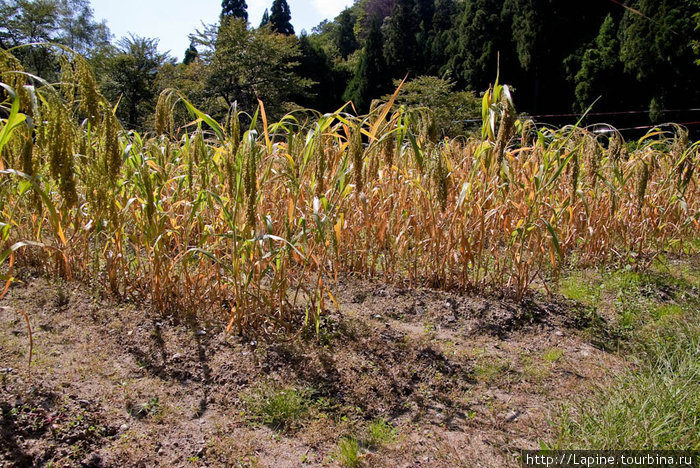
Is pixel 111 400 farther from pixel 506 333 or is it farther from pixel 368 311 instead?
pixel 506 333

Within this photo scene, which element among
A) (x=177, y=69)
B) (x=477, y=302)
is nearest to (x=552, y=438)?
(x=477, y=302)

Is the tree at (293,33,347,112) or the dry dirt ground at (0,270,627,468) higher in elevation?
the tree at (293,33,347,112)

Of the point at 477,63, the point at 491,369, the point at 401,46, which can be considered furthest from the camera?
the point at 401,46

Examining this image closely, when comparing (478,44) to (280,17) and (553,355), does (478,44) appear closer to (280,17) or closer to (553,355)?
(280,17)

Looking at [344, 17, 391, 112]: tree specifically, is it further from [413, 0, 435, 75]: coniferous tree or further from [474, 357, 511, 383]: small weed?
[474, 357, 511, 383]: small weed

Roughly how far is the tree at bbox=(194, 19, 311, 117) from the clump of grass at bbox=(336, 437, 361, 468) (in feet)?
45.1

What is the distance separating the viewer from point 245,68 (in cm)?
1440

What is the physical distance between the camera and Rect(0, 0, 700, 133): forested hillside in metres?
12.8

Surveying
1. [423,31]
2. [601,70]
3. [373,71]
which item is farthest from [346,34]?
[601,70]

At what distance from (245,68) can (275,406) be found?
1467 centimetres

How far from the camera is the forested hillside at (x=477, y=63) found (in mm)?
12773

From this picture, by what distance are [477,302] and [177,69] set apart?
644 inches

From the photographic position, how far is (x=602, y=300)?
258 centimetres

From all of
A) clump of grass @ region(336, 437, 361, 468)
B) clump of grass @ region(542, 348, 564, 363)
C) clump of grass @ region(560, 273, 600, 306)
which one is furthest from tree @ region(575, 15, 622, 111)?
clump of grass @ region(336, 437, 361, 468)
